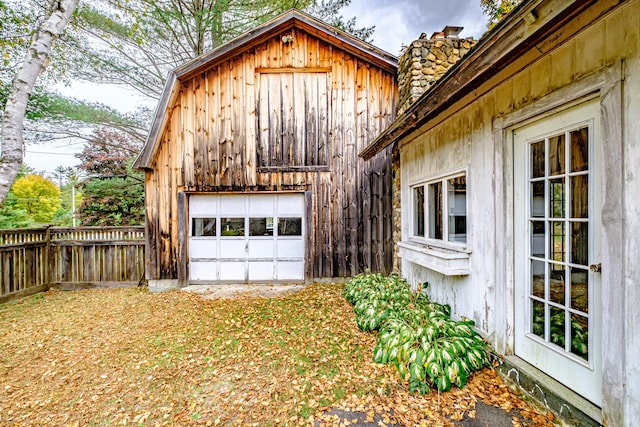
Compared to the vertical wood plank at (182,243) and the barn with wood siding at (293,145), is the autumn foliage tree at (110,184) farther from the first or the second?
the vertical wood plank at (182,243)

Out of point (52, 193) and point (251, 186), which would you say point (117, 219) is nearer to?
point (251, 186)

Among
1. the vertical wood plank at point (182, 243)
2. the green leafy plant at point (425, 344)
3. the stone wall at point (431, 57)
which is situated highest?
the stone wall at point (431, 57)

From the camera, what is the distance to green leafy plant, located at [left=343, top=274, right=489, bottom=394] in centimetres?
243

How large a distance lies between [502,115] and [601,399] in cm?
230

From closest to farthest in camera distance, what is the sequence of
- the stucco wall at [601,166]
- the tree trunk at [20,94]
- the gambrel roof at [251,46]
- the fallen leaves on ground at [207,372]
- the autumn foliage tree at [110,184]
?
the stucco wall at [601,166], the fallen leaves on ground at [207,372], the tree trunk at [20,94], the gambrel roof at [251,46], the autumn foliage tree at [110,184]

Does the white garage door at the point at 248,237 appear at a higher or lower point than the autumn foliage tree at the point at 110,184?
lower

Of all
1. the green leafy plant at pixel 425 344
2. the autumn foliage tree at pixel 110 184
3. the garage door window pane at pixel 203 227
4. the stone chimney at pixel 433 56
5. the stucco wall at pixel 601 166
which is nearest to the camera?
the stucco wall at pixel 601 166

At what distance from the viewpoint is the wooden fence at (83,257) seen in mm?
5930

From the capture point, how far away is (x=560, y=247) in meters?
2.12

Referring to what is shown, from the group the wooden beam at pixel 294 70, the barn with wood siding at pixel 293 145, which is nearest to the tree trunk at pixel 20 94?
the barn with wood siding at pixel 293 145

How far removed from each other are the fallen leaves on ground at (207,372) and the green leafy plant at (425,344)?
123 mm

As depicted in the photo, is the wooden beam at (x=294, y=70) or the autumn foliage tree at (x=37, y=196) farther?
the autumn foliage tree at (x=37, y=196)

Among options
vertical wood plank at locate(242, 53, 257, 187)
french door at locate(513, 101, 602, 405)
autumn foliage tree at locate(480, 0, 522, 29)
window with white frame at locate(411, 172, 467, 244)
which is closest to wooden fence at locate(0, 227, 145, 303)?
vertical wood plank at locate(242, 53, 257, 187)

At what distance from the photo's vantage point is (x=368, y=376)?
273 centimetres
